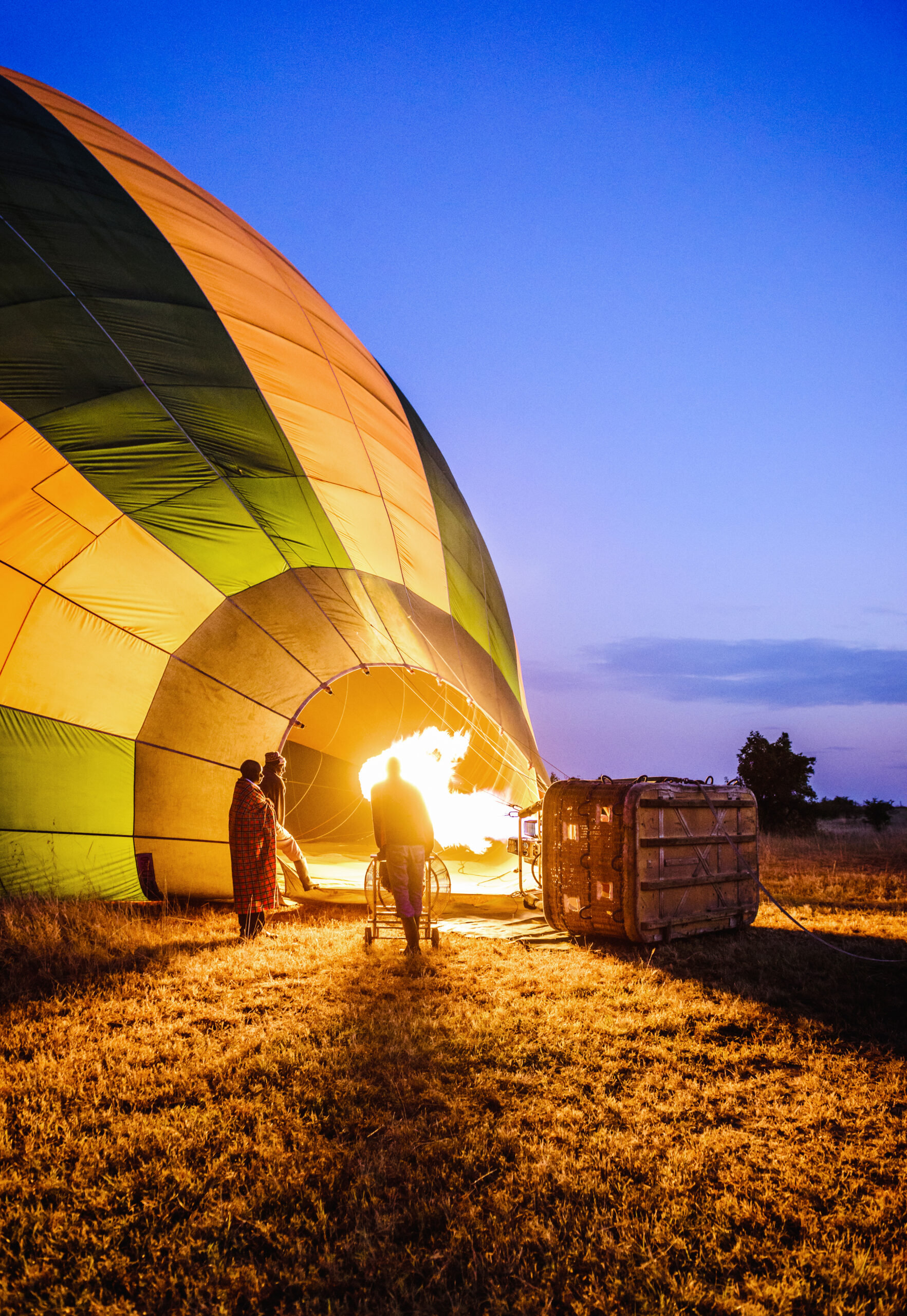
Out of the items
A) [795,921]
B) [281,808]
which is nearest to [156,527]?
[281,808]

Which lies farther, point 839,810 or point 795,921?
point 839,810

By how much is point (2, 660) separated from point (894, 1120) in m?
6.56

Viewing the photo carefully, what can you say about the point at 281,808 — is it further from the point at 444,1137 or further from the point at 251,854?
the point at 444,1137

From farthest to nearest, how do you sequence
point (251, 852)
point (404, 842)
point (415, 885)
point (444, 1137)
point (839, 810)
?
1. point (839, 810)
2. point (251, 852)
3. point (404, 842)
4. point (415, 885)
5. point (444, 1137)

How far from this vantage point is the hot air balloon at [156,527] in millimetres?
6504

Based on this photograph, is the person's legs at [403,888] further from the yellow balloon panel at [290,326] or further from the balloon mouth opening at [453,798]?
the balloon mouth opening at [453,798]

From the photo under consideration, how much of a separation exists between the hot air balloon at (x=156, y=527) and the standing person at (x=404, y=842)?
5.03 ft

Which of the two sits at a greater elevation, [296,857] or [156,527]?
[156,527]

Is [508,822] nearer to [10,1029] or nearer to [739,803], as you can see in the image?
[739,803]

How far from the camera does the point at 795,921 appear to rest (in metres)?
5.46

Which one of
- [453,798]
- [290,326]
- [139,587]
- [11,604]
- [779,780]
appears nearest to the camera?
[11,604]

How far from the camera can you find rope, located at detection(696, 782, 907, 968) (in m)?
5.51

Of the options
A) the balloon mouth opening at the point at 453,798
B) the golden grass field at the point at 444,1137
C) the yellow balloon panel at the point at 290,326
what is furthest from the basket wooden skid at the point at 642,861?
the yellow balloon panel at the point at 290,326

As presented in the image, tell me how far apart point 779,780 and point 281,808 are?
708 inches
